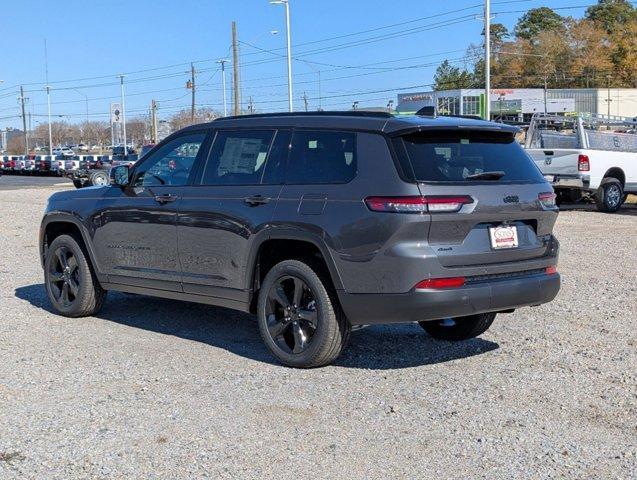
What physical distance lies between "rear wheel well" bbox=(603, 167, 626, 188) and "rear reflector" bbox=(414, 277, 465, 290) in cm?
1467

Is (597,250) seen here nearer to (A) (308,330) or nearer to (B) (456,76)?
(A) (308,330)

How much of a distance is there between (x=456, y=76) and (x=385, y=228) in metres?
138

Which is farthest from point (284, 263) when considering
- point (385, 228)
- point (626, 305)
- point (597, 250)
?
point (597, 250)

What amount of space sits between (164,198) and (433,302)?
2609 mm

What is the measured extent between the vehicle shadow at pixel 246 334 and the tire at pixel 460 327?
0.07 metres

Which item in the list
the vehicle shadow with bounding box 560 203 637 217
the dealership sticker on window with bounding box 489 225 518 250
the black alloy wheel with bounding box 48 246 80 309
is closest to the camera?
the dealership sticker on window with bounding box 489 225 518 250

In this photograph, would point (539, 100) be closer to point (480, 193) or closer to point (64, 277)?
point (64, 277)

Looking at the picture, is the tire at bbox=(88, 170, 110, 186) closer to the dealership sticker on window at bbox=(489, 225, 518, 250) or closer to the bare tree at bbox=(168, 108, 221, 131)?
the dealership sticker on window at bbox=(489, 225, 518, 250)

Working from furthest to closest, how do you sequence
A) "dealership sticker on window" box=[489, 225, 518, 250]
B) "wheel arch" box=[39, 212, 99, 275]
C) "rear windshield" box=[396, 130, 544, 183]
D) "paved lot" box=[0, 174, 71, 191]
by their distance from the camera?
"paved lot" box=[0, 174, 71, 191]
"wheel arch" box=[39, 212, 99, 275]
"dealership sticker on window" box=[489, 225, 518, 250]
"rear windshield" box=[396, 130, 544, 183]

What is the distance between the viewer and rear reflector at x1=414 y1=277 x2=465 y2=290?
18.3 feet

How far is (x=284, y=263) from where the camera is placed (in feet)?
20.3

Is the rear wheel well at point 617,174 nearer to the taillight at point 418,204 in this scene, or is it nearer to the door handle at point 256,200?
the door handle at point 256,200

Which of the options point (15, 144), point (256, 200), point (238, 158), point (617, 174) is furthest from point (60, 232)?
point (15, 144)

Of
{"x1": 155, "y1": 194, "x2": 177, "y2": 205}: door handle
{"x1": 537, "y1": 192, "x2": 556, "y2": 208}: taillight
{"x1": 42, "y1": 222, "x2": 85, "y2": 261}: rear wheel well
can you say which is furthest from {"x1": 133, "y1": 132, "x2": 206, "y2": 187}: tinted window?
{"x1": 537, "y1": 192, "x2": 556, "y2": 208}: taillight
